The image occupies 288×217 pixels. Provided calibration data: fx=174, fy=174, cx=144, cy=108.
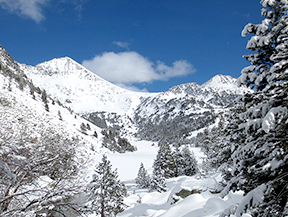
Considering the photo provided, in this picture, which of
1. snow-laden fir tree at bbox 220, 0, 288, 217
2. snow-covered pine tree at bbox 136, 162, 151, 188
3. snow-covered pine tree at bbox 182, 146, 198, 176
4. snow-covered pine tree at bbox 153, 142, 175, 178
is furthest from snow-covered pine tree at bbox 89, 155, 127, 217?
snow-covered pine tree at bbox 182, 146, 198, 176

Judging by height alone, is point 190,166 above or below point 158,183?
above

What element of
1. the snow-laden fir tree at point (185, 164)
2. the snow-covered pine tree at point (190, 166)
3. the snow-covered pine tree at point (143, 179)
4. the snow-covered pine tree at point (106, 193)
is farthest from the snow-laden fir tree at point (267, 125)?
the snow-covered pine tree at point (190, 166)

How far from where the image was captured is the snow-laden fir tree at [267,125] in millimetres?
4316

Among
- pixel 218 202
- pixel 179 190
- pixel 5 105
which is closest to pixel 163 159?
pixel 179 190

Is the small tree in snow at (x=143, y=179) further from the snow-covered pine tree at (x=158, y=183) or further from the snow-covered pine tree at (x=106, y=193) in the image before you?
the snow-covered pine tree at (x=106, y=193)

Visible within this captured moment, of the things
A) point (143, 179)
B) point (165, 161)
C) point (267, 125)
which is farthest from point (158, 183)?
point (267, 125)

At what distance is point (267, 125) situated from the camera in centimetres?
346

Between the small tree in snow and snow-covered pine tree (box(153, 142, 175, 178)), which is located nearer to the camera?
snow-covered pine tree (box(153, 142, 175, 178))

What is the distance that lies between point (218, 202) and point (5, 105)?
4198 cm

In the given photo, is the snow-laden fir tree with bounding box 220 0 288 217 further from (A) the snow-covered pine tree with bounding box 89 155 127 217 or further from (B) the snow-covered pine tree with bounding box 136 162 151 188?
(B) the snow-covered pine tree with bounding box 136 162 151 188

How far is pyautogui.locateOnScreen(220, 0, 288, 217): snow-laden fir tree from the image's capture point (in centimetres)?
432

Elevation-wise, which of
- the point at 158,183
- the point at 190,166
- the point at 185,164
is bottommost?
the point at 158,183

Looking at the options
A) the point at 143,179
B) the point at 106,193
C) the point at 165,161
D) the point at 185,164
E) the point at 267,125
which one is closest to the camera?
the point at 267,125

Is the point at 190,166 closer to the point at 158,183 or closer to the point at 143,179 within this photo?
the point at 143,179
